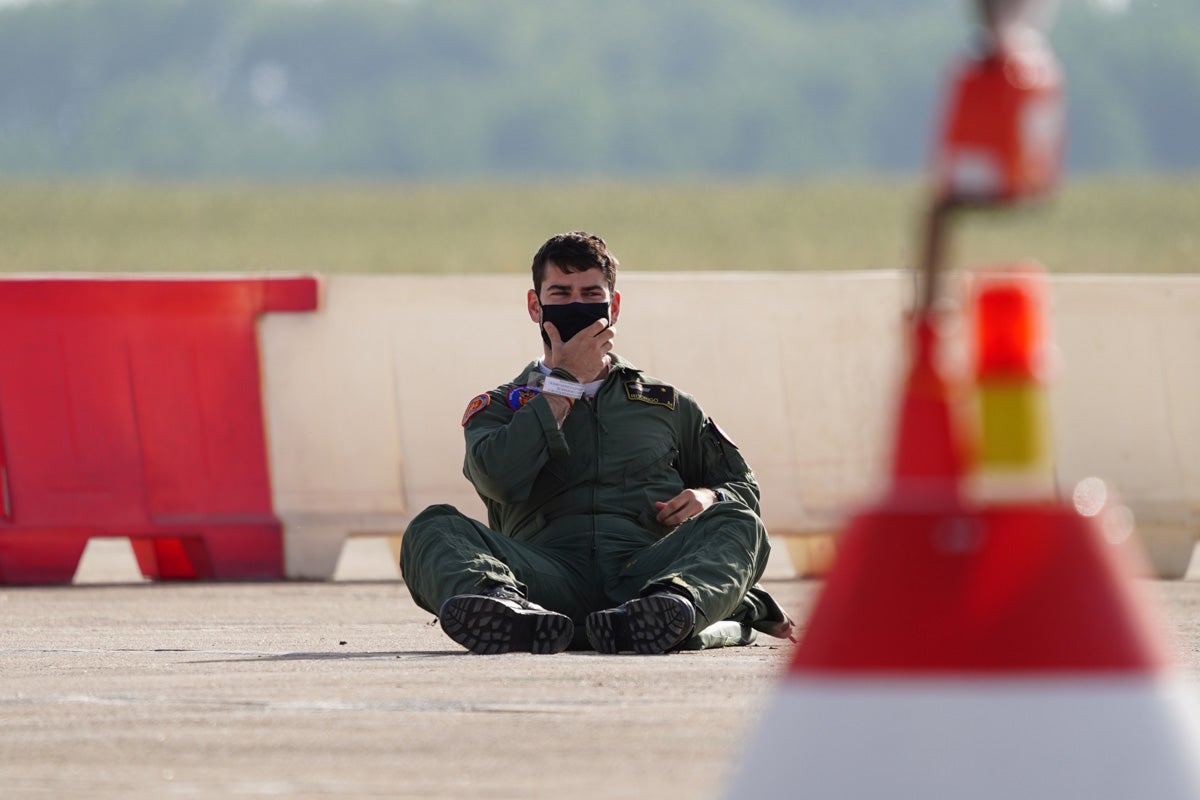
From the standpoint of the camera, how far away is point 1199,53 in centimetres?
19025

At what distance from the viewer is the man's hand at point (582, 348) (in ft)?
22.9

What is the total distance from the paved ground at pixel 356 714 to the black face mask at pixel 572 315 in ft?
3.37

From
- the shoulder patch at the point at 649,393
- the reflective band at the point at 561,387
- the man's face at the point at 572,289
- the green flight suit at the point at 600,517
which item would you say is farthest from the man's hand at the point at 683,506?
the man's face at the point at 572,289

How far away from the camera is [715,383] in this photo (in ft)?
34.9

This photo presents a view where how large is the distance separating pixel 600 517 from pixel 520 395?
1.47 feet

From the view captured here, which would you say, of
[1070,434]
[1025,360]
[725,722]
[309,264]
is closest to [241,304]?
[1070,434]

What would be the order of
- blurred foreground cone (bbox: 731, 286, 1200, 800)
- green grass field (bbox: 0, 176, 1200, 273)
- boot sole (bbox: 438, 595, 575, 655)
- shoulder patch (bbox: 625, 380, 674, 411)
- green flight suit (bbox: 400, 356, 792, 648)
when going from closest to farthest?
blurred foreground cone (bbox: 731, 286, 1200, 800)
boot sole (bbox: 438, 595, 575, 655)
green flight suit (bbox: 400, 356, 792, 648)
shoulder patch (bbox: 625, 380, 674, 411)
green grass field (bbox: 0, 176, 1200, 273)

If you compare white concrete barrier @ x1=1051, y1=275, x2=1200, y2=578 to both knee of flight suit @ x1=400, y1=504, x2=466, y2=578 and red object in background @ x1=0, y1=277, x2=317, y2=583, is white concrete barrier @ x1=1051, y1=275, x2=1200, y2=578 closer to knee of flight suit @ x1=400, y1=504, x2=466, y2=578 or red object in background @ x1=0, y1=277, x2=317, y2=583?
red object in background @ x1=0, y1=277, x2=317, y2=583

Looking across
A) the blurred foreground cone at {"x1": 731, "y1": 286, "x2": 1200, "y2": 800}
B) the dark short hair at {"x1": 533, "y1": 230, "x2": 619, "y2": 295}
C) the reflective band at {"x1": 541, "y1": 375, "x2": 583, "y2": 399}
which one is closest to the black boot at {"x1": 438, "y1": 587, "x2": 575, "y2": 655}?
the reflective band at {"x1": 541, "y1": 375, "x2": 583, "y2": 399}

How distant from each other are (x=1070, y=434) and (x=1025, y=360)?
25.5ft

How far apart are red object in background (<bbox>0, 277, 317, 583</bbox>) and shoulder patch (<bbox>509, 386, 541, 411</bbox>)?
366cm

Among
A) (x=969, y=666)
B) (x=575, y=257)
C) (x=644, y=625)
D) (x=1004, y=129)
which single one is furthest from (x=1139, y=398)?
(x=969, y=666)

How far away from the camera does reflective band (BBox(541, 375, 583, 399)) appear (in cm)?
699

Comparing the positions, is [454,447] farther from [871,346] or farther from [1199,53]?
[1199,53]
